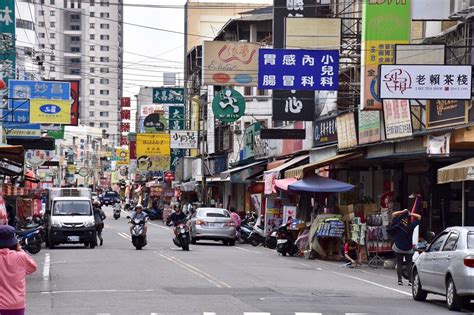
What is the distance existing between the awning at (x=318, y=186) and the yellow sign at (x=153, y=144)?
1492 inches

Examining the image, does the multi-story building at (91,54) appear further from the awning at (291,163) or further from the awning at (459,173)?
the awning at (459,173)

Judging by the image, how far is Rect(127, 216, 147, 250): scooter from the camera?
37188mm

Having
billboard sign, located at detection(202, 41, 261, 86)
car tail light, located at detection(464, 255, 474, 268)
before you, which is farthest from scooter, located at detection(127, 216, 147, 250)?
car tail light, located at detection(464, 255, 474, 268)

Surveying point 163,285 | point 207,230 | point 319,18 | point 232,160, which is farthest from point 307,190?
point 232,160

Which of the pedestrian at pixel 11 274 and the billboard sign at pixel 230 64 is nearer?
the pedestrian at pixel 11 274

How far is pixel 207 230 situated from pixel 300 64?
1257 cm

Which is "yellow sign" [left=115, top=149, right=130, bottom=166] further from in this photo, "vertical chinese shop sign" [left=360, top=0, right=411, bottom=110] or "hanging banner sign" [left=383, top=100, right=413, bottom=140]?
"vertical chinese shop sign" [left=360, top=0, right=411, bottom=110]

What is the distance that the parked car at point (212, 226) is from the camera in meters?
42.8

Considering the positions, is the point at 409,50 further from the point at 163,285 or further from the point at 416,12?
the point at 163,285

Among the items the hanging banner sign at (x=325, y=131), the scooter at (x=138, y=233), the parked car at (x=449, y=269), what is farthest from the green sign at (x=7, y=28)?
the parked car at (x=449, y=269)

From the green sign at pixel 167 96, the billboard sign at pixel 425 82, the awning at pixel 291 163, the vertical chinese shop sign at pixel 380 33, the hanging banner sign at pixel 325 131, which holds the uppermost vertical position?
the vertical chinese shop sign at pixel 380 33

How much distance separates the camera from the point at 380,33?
98.3 ft

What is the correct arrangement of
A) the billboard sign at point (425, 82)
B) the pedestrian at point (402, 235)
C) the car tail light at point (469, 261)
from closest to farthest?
1. the car tail light at point (469, 261)
2. the pedestrian at point (402, 235)
3. the billboard sign at point (425, 82)

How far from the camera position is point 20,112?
151 ft
